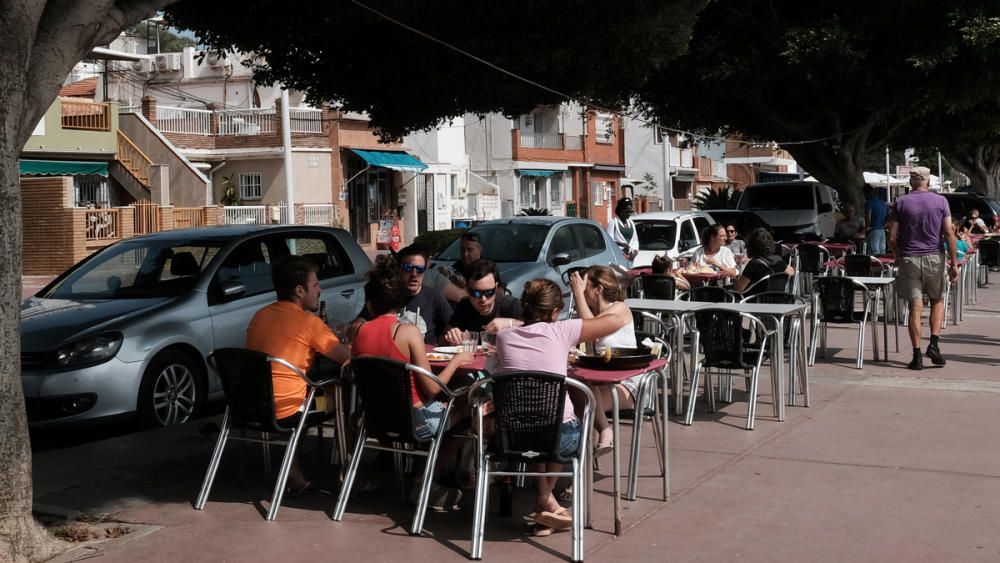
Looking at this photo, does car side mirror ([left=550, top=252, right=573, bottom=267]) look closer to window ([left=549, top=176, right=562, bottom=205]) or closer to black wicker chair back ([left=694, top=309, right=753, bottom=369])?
black wicker chair back ([left=694, top=309, right=753, bottom=369])

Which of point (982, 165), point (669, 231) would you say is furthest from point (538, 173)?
point (669, 231)

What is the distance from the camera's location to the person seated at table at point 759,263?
1137cm

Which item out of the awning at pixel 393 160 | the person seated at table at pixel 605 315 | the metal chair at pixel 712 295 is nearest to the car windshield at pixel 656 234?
the metal chair at pixel 712 295

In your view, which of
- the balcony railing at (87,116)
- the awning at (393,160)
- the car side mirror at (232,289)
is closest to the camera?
the car side mirror at (232,289)

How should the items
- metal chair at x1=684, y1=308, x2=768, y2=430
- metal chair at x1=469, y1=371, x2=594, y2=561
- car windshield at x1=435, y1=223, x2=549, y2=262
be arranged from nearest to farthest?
metal chair at x1=469, y1=371, x2=594, y2=561
metal chair at x1=684, y1=308, x2=768, y2=430
car windshield at x1=435, y1=223, x2=549, y2=262

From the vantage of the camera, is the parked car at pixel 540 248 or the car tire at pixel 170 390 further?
the parked car at pixel 540 248

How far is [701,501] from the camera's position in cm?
661

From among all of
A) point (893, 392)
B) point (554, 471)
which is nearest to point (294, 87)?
point (893, 392)

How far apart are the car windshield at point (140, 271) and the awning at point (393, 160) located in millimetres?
A: 33985

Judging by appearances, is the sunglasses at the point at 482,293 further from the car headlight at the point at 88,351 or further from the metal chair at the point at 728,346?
the car headlight at the point at 88,351

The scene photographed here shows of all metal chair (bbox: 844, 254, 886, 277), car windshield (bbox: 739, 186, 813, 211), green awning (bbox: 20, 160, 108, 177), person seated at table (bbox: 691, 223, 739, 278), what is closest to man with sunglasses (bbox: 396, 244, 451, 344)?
person seated at table (bbox: 691, 223, 739, 278)

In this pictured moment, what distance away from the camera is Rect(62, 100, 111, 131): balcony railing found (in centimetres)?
3553

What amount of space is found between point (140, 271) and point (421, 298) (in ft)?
9.34

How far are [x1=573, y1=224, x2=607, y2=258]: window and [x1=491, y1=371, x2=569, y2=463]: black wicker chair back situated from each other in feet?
29.3
